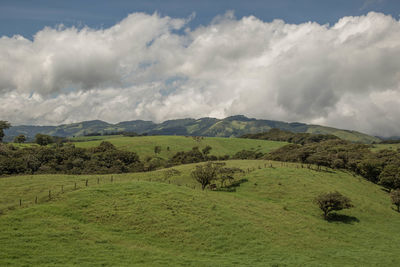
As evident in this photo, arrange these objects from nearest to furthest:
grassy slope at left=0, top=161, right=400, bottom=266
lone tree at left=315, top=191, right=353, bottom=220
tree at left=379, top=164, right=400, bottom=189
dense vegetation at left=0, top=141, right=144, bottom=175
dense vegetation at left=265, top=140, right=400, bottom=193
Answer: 1. grassy slope at left=0, top=161, right=400, bottom=266
2. lone tree at left=315, top=191, right=353, bottom=220
3. tree at left=379, top=164, right=400, bottom=189
4. dense vegetation at left=265, top=140, right=400, bottom=193
5. dense vegetation at left=0, top=141, right=144, bottom=175

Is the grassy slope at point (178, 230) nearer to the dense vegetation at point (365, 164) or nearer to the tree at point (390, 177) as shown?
the tree at point (390, 177)

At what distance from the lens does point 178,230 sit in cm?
3512

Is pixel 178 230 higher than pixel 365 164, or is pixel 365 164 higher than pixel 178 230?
pixel 365 164

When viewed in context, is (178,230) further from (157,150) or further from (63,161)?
(157,150)

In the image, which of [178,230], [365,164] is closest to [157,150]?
[365,164]

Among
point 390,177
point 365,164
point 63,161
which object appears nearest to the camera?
point 390,177

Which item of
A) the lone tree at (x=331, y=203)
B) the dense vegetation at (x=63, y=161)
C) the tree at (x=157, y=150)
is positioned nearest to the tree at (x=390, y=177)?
the lone tree at (x=331, y=203)

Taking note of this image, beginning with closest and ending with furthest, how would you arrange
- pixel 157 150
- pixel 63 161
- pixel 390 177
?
pixel 390 177
pixel 63 161
pixel 157 150

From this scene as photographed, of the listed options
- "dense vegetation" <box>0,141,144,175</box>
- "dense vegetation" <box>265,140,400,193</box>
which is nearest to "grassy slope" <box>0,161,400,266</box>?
"dense vegetation" <box>265,140,400,193</box>

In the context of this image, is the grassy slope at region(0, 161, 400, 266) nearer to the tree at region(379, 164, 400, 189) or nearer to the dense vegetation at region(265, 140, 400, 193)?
the tree at region(379, 164, 400, 189)

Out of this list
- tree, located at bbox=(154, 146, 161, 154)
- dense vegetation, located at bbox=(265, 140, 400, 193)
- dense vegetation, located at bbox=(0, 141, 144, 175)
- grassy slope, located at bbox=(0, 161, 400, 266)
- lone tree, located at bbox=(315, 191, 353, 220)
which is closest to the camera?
grassy slope, located at bbox=(0, 161, 400, 266)

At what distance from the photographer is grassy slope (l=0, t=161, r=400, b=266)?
2730 centimetres

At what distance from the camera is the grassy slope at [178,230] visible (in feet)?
89.6

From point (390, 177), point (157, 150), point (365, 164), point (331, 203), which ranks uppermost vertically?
point (365, 164)
